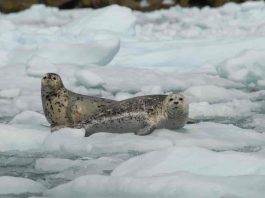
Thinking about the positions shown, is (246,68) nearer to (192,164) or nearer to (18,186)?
(192,164)

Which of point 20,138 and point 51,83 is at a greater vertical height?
point 51,83

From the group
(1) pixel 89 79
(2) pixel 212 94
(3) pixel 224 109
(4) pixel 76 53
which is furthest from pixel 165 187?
(4) pixel 76 53

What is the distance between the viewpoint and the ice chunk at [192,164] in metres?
3.68

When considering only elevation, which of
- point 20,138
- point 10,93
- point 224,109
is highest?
point 20,138

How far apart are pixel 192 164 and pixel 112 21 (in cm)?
732

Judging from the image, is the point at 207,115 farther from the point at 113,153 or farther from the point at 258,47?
the point at 258,47

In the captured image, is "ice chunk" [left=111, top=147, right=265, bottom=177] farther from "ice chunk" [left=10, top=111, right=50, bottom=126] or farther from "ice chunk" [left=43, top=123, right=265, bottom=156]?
"ice chunk" [left=10, top=111, right=50, bottom=126]

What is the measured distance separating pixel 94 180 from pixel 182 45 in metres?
6.22

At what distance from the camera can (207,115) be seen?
5906 millimetres

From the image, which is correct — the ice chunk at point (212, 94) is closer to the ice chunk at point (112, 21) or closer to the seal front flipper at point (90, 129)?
the seal front flipper at point (90, 129)

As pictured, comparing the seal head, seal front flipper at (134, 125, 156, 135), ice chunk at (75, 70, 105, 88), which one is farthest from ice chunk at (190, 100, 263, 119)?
ice chunk at (75, 70, 105, 88)

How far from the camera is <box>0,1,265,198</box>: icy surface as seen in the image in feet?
11.7

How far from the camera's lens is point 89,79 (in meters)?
7.65

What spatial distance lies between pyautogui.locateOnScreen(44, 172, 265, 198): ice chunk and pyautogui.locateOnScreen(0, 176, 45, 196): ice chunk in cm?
12
